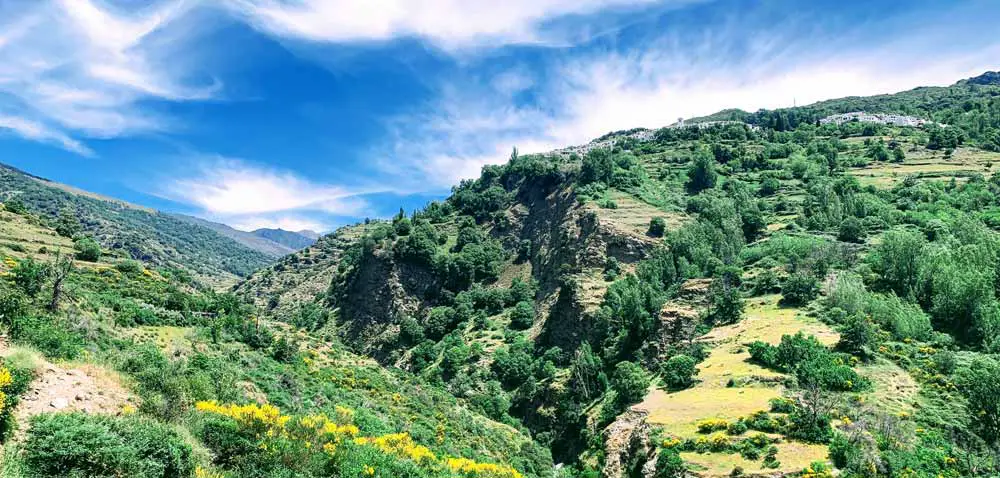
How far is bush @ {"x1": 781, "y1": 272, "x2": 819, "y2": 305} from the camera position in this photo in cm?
4228

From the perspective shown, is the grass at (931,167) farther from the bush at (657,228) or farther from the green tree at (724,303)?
the green tree at (724,303)

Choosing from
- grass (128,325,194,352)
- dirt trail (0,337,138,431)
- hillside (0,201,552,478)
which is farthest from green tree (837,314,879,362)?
grass (128,325,194,352)

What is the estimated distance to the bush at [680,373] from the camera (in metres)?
35.6

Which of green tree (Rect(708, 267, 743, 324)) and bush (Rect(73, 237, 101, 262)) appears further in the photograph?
bush (Rect(73, 237, 101, 262))

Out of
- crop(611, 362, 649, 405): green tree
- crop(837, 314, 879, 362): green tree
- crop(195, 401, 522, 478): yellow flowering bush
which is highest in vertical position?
crop(195, 401, 522, 478): yellow flowering bush

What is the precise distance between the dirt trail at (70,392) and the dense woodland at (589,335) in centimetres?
28

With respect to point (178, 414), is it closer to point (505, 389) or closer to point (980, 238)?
point (505, 389)

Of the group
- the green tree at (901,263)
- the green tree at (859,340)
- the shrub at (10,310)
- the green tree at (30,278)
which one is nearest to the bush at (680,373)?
the green tree at (859,340)

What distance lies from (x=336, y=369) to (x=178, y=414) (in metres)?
28.1

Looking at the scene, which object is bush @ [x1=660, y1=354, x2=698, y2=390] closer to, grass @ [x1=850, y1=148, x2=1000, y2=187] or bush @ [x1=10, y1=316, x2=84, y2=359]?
bush @ [x1=10, y1=316, x2=84, y2=359]

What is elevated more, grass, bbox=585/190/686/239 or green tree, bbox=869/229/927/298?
grass, bbox=585/190/686/239

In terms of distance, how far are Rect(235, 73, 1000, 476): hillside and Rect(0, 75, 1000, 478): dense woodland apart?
10.5 inches

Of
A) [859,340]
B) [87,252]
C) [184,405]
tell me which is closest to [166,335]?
[184,405]

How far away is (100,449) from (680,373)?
34.4 meters
